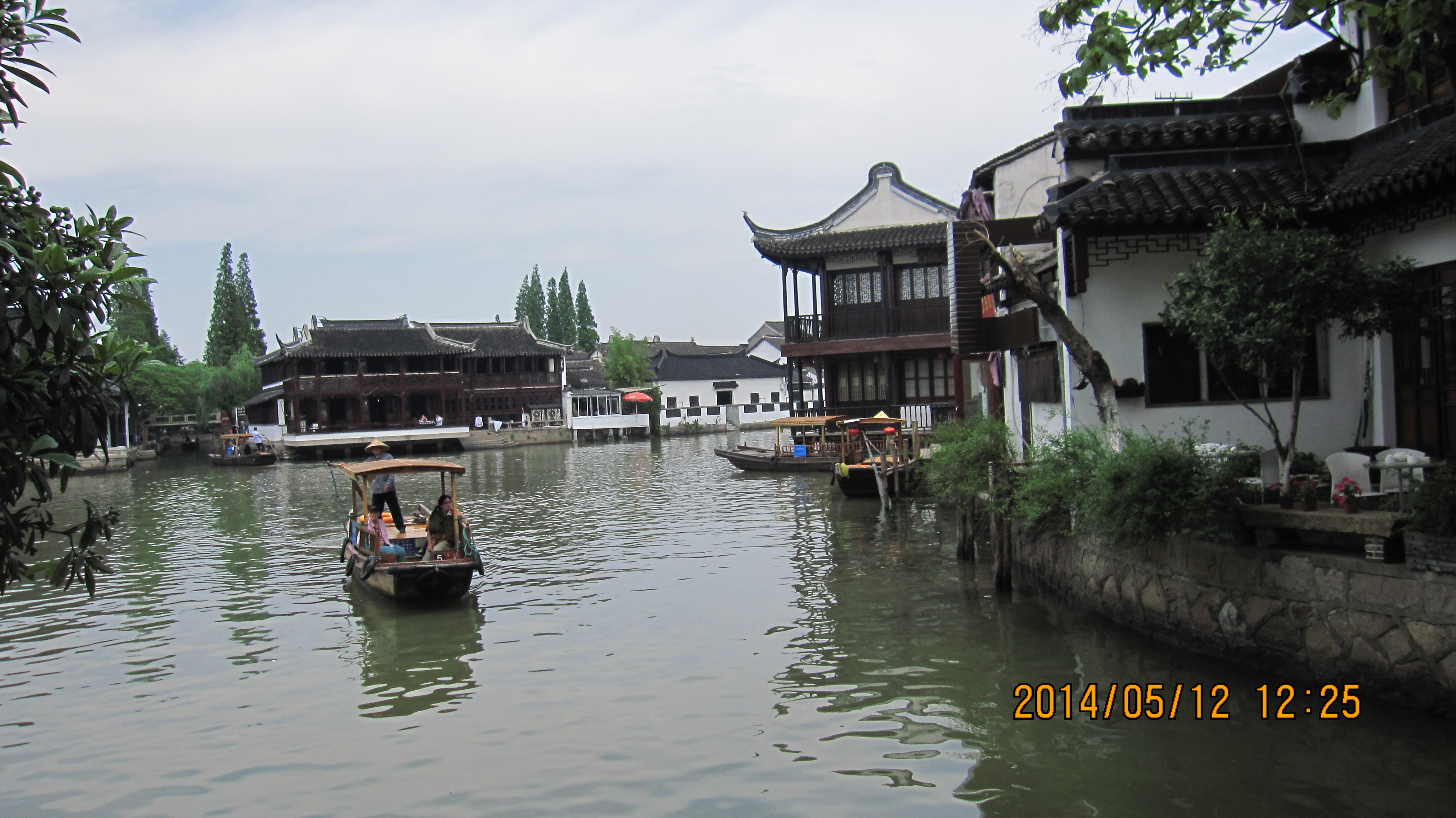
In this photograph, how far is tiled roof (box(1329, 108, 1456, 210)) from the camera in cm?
803

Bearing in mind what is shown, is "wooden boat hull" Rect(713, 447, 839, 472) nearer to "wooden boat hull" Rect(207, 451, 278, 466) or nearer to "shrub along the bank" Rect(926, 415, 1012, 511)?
"shrub along the bank" Rect(926, 415, 1012, 511)

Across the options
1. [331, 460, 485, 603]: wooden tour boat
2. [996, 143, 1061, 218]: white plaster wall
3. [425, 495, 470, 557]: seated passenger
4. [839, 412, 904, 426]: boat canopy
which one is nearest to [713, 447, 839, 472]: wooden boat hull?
[839, 412, 904, 426]: boat canopy

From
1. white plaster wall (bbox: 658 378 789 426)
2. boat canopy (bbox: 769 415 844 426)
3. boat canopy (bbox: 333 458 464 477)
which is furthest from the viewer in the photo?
white plaster wall (bbox: 658 378 789 426)

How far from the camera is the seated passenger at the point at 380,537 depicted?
1313cm

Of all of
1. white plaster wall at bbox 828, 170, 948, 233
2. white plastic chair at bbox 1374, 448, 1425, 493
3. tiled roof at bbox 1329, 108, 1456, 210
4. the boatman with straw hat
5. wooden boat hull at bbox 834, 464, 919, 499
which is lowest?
wooden boat hull at bbox 834, 464, 919, 499

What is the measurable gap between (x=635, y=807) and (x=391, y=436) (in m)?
45.8

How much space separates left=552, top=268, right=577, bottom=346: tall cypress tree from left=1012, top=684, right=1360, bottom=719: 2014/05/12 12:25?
220 feet

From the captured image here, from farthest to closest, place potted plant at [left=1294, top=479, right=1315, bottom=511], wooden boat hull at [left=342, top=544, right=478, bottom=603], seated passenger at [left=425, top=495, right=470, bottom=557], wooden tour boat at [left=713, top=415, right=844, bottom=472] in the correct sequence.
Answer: wooden tour boat at [left=713, top=415, right=844, bottom=472], seated passenger at [left=425, top=495, right=470, bottom=557], wooden boat hull at [left=342, top=544, right=478, bottom=603], potted plant at [left=1294, top=479, right=1315, bottom=511]

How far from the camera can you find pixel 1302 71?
36.0 feet

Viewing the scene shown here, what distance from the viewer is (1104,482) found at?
8758 mm

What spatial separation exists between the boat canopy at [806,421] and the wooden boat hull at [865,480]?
6.65 metres

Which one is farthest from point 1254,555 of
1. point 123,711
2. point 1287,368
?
point 123,711

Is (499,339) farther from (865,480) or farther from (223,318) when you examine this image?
(865,480)

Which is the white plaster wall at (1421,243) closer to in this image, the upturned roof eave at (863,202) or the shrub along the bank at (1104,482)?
the shrub along the bank at (1104,482)
